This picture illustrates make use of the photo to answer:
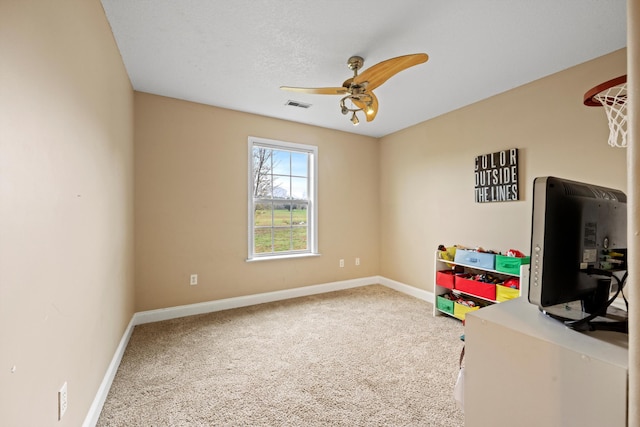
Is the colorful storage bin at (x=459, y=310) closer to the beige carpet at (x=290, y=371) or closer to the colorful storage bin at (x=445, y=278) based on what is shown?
the beige carpet at (x=290, y=371)

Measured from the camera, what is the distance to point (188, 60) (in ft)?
8.05

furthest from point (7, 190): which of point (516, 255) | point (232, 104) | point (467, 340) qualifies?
point (516, 255)

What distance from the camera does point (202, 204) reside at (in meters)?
3.44

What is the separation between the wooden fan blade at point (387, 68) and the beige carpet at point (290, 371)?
2.23m

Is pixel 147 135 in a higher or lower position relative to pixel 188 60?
lower

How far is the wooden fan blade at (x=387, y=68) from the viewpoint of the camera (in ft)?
5.94

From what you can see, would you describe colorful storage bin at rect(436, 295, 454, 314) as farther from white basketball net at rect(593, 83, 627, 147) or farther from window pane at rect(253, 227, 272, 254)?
window pane at rect(253, 227, 272, 254)

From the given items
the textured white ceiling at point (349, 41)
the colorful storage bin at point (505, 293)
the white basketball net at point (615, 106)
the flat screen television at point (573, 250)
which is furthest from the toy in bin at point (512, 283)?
the textured white ceiling at point (349, 41)

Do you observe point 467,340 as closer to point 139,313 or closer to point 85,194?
point 85,194

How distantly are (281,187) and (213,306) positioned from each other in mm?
1803

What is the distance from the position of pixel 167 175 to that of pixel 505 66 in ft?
11.8

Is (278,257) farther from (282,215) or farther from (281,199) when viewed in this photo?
(281,199)

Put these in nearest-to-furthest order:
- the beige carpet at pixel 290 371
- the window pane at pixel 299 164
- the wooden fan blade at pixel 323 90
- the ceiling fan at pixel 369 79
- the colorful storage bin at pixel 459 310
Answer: the beige carpet at pixel 290 371
the ceiling fan at pixel 369 79
the wooden fan blade at pixel 323 90
the colorful storage bin at pixel 459 310
the window pane at pixel 299 164

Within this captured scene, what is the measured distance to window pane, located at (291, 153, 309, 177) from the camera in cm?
416
